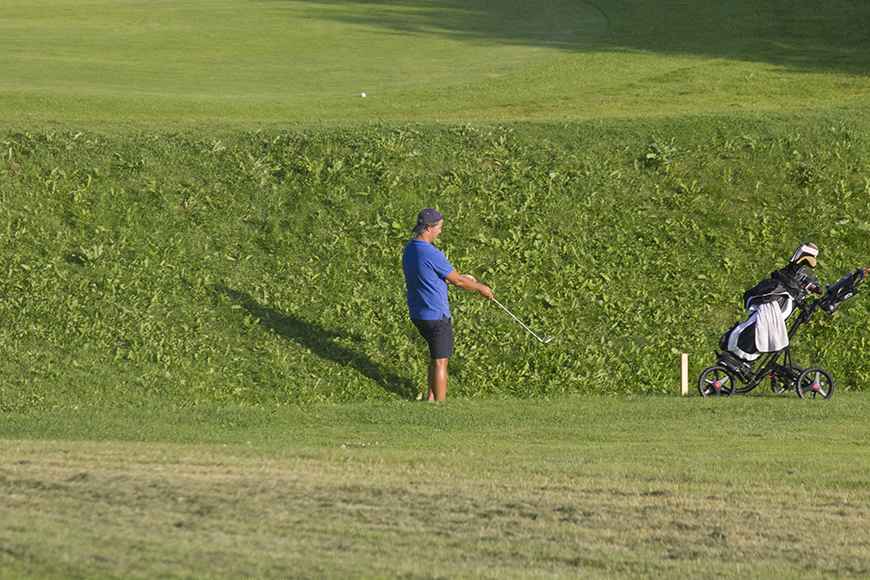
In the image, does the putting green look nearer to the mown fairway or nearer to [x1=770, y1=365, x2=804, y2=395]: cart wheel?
the mown fairway

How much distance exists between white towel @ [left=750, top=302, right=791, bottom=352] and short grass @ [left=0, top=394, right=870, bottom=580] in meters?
0.92

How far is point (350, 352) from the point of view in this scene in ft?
29.9

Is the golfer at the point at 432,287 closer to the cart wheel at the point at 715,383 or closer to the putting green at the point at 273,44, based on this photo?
the cart wheel at the point at 715,383

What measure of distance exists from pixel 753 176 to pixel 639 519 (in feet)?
28.0

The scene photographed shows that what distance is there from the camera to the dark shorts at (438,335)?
812 cm

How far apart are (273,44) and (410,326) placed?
1326cm

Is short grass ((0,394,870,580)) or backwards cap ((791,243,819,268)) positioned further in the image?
backwards cap ((791,243,819,268))

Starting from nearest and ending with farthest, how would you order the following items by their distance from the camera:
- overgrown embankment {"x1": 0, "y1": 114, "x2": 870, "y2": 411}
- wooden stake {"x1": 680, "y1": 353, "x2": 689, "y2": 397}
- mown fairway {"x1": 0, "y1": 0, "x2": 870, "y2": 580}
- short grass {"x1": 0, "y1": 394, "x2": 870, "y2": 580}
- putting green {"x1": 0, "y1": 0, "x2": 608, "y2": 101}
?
short grass {"x1": 0, "y1": 394, "x2": 870, "y2": 580}
mown fairway {"x1": 0, "y1": 0, "x2": 870, "y2": 580}
wooden stake {"x1": 680, "y1": 353, "x2": 689, "y2": 397}
overgrown embankment {"x1": 0, "y1": 114, "x2": 870, "y2": 411}
putting green {"x1": 0, "y1": 0, "x2": 608, "y2": 101}

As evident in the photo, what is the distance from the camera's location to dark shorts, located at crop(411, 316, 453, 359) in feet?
26.6

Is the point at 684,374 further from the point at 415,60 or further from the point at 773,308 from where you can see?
the point at 415,60

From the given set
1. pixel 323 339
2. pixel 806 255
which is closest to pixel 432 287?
pixel 323 339

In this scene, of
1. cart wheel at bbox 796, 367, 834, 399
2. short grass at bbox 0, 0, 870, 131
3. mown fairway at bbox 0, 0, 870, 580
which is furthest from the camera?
short grass at bbox 0, 0, 870, 131

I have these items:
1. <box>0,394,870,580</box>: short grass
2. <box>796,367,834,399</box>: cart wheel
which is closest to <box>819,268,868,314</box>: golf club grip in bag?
<box>796,367,834,399</box>: cart wheel

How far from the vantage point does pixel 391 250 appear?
10320 mm
